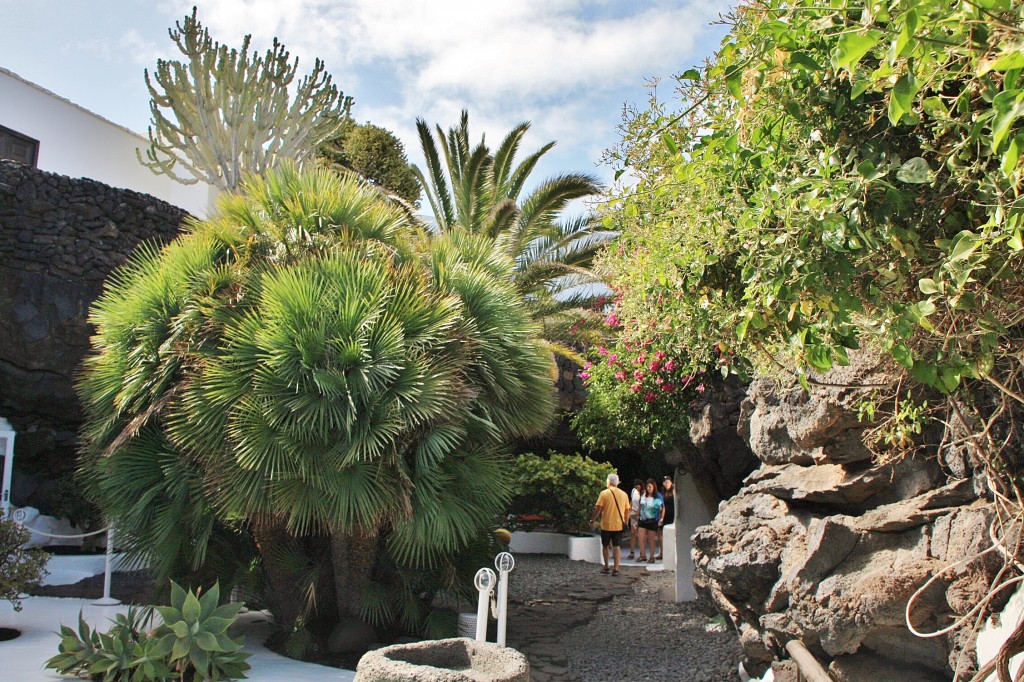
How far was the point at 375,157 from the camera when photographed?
2269cm

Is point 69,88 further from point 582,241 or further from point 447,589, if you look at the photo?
point 447,589

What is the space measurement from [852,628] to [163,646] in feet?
16.1

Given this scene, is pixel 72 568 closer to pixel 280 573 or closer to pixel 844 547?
pixel 280 573

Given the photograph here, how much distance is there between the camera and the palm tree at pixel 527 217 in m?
15.0

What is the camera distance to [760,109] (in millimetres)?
Result: 3129

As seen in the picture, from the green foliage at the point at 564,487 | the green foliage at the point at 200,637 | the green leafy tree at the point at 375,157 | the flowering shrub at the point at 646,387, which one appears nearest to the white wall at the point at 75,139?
the green leafy tree at the point at 375,157

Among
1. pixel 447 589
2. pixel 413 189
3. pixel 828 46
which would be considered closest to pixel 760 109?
pixel 828 46

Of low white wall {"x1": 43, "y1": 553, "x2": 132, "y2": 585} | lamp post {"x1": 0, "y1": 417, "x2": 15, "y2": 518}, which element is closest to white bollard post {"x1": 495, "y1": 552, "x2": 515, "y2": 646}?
low white wall {"x1": 43, "y1": 553, "x2": 132, "y2": 585}

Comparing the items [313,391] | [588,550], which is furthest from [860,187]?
[588,550]

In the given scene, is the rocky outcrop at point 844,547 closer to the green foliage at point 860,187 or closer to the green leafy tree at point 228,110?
the green foliage at point 860,187

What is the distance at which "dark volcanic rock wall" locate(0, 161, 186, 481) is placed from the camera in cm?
1259

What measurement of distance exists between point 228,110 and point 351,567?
10808mm

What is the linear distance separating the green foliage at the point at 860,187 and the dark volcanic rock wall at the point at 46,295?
11744 millimetres

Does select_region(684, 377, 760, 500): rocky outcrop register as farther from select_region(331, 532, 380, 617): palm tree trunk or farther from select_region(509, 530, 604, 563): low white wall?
select_region(509, 530, 604, 563): low white wall
